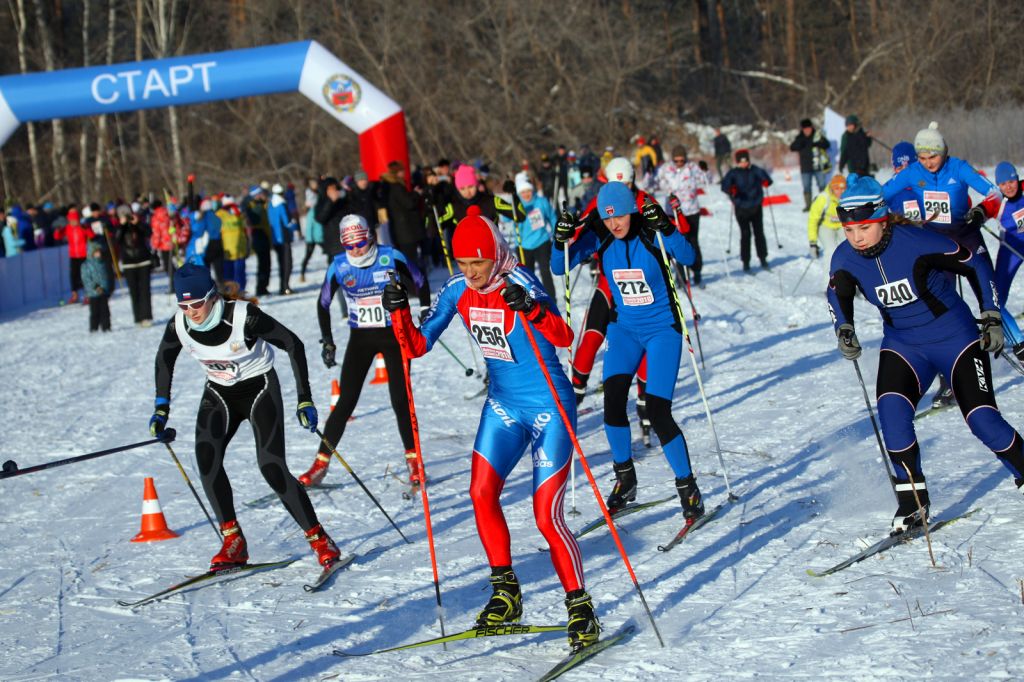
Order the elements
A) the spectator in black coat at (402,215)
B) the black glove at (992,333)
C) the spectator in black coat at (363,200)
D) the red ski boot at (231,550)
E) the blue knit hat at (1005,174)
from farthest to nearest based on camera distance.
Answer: the spectator in black coat at (402,215), the spectator in black coat at (363,200), the blue knit hat at (1005,174), the red ski boot at (231,550), the black glove at (992,333)

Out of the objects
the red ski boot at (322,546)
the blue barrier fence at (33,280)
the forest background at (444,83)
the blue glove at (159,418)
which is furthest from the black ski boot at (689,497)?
the forest background at (444,83)

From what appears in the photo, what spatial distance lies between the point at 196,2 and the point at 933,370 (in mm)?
45312

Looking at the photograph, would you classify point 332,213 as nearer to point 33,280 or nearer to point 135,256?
point 135,256

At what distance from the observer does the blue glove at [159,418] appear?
Answer: 6.68m

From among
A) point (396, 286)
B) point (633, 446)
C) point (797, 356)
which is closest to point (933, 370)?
point (396, 286)

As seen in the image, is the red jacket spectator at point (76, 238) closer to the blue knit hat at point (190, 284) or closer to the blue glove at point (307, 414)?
the blue knit hat at point (190, 284)

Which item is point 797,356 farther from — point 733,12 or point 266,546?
point 733,12

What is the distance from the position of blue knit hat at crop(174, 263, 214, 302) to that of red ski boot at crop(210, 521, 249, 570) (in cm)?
137

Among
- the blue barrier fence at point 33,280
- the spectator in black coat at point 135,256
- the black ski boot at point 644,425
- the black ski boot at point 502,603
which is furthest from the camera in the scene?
the blue barrier fence at point 33,280

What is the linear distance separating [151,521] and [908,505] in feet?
15.7

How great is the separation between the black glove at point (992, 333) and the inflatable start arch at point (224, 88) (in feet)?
→ 52.8

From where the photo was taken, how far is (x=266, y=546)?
7.52 metres

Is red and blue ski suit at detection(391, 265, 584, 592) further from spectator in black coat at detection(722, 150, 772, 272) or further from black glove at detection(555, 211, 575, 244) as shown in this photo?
spectator in black coat at detection(722, 150, 772, 272)

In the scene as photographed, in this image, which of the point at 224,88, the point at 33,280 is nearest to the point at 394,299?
the point at 224,88
